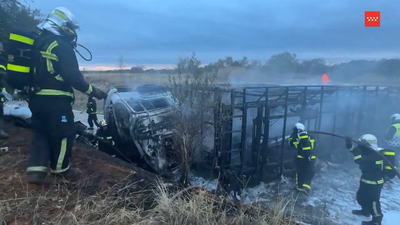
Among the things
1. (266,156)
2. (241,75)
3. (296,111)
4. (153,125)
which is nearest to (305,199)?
(266,156)

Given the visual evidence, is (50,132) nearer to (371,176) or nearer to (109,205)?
(109,205)

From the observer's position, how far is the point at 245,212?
3.33m

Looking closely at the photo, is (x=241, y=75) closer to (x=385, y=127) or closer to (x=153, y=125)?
(x=385, y=127)

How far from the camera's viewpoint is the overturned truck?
6.93 m

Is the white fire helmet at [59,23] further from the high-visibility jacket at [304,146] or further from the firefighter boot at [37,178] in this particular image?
the high-visibility jacket at [304,146]

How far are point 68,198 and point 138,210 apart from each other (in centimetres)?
81

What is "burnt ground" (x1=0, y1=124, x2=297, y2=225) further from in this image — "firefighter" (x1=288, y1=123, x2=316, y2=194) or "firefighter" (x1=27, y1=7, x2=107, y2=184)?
"firefighter" (x1=288, y1=123, x2=316, y2=194)

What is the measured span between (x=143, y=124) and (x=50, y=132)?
→ 361 cm

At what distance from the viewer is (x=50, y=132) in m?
3.38

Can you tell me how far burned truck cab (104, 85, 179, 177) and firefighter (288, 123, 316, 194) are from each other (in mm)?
3024

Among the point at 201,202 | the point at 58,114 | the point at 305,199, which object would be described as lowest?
the point at 305,199

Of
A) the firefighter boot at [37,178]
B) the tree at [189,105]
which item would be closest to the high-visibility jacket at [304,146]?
the tree at [189,105]

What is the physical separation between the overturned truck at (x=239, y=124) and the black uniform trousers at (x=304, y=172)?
112 centimetres

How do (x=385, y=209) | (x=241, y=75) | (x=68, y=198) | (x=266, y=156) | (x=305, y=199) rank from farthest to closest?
(x=241, y=75)
(x=266, y=156)
(x=305, y=199)
(x=385, y=209)
(x=68, y=198)
